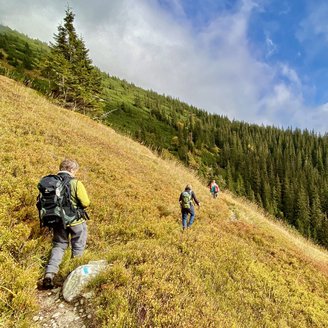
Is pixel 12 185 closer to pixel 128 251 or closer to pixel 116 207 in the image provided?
pixel 116 207

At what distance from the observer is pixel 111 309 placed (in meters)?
4.68

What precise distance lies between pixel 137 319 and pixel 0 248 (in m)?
3.61

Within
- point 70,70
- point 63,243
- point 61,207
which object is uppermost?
point 70,70

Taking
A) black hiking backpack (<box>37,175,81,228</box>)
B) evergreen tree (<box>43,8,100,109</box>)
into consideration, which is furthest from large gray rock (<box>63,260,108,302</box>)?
evergreen tree (<box>43,8,100,109</box>)

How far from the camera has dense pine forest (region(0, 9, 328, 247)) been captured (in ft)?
124

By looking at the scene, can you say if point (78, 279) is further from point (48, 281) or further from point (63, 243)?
point (63, 243)

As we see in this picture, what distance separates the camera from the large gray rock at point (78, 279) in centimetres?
519

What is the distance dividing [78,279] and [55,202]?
1652mm

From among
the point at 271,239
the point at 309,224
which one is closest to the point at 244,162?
the point at 309,224

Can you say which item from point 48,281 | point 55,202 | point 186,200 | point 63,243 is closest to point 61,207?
point 55,202

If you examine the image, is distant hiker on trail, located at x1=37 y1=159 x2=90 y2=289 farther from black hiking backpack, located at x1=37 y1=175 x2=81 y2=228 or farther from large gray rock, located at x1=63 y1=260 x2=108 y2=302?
large gray rock, located at x1=63 y1=260 x2=108 y2=302

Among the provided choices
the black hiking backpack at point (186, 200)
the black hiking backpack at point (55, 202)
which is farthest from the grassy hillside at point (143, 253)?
the black hiking backpack at point (55, 202)

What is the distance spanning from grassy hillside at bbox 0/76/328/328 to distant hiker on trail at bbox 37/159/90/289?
0.50 meters

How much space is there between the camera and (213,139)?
15138cm
